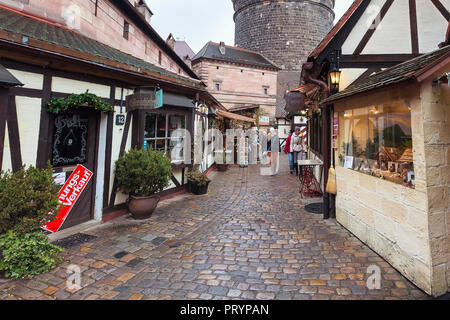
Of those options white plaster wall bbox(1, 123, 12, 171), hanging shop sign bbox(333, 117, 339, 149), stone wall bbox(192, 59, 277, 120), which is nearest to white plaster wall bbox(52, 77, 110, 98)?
white plaster wall bbox(1, 123, 12, 171)

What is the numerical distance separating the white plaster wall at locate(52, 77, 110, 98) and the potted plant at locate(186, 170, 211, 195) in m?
3.42

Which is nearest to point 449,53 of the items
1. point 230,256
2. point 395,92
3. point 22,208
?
point 395,92

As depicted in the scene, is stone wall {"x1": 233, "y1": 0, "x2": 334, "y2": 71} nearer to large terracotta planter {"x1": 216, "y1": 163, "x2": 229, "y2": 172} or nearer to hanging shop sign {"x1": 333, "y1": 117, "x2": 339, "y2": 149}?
large terracotta planter {"x1": 216, "y1": 163, "x2": 229, "y2": 172}

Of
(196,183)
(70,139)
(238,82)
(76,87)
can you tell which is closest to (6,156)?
(70,139)

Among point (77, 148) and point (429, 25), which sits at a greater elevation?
point (429, 25)

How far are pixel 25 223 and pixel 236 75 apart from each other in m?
31.4

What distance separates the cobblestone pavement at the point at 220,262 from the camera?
2734mm

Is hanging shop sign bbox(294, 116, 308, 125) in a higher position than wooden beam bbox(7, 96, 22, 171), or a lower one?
higher

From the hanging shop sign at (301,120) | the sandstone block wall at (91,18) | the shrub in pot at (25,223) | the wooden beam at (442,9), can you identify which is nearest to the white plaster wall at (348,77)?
the wooden beam at (442,9)

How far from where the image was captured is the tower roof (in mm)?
30891

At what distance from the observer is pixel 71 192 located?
4.44 m

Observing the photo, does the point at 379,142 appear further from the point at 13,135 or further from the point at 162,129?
the point at 13,135

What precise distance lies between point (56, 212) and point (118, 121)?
7.75ft

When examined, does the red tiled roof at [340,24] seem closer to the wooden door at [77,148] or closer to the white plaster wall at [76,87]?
the white plaster wall at [76,87]
